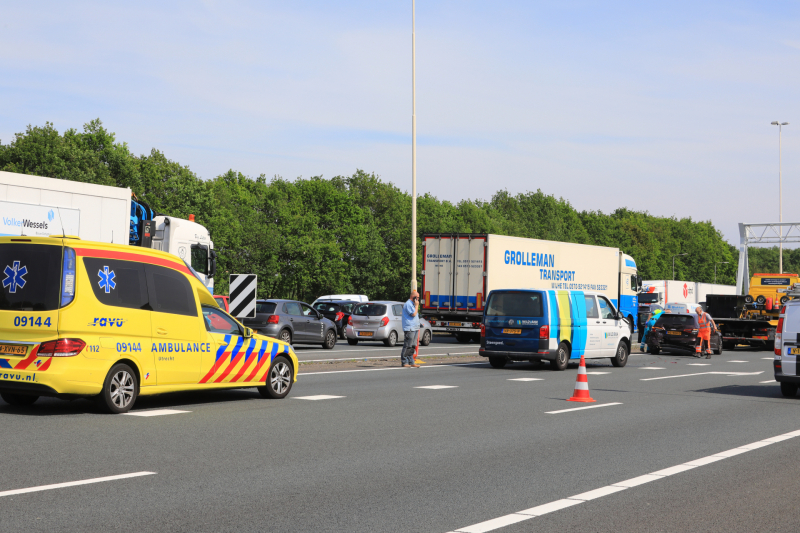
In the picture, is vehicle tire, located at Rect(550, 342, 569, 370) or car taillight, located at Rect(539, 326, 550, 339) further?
vehicle tire, located at Rect(550, 342, 569, 370)

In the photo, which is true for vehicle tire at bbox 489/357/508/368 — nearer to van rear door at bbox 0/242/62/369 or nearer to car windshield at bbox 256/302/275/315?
car windshield at bbox 256/302/275/315

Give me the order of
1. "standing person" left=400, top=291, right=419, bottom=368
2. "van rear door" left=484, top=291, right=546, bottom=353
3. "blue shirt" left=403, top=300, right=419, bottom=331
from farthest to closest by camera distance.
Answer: "blue shirt" left=403, top=300, right=419, bottom=331
"standing person" left=400, top=291, right=419, bottom=368
"van rear door" left=484, top=291, right=546, bottom=353

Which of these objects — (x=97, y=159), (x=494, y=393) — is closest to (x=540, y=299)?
(x=494, y=393)

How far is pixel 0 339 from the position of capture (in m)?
10.7

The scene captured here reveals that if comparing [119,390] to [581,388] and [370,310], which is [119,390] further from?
[370,310]

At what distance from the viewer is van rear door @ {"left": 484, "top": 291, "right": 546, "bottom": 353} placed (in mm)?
20375

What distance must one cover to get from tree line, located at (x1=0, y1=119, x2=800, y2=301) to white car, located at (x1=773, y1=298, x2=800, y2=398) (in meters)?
46.4

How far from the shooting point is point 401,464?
8078mm

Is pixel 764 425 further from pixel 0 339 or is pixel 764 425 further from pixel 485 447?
pixel 0 339

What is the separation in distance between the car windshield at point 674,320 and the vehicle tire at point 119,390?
2208 centimetres

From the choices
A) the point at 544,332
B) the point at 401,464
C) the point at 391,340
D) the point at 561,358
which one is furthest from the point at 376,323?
the point at 401,464

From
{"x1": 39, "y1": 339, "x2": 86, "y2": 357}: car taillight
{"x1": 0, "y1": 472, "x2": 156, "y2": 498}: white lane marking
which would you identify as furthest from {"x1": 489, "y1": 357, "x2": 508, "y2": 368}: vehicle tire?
{"x1": 0, "y1": 472, "x2": 156, "y2": 498}: white lane marking

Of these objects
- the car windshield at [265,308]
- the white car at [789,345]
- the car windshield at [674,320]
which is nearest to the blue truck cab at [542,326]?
the white car at [789,345]

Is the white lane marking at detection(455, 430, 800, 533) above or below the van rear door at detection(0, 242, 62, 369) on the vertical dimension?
below
